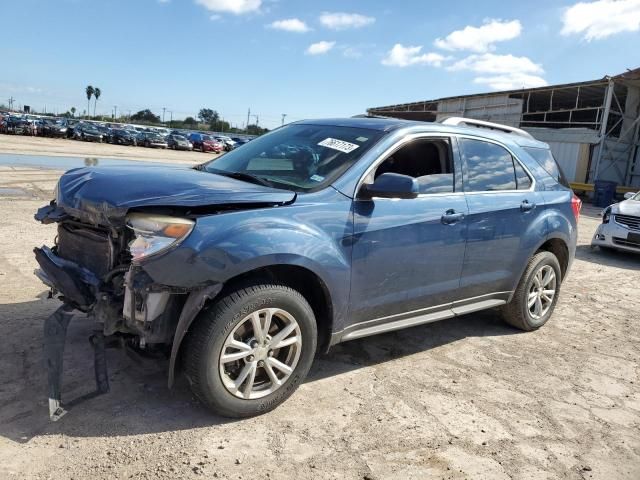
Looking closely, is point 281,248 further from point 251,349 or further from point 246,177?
point 246,177

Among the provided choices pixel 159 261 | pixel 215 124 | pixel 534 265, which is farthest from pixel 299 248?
pixel 215 124

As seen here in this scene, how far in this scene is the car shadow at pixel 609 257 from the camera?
31.1ft

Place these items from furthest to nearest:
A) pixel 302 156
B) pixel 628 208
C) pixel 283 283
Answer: pixel 628 208 → pixel 302 156 → pixel 283 283

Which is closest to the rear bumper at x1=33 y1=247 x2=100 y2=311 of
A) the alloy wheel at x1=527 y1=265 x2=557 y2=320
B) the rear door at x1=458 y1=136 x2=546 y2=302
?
the rear door at x1=458 y1=136 x2=546 y2=302

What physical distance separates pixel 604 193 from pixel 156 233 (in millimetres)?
23382

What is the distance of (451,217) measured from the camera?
13.4ft

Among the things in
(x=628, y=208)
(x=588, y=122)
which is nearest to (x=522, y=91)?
(x=588, y=122)

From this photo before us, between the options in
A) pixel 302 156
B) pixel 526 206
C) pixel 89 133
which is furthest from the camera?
pixel 89 133

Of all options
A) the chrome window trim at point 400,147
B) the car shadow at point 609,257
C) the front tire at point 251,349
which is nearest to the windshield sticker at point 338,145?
the chrome window trim at point 400,147

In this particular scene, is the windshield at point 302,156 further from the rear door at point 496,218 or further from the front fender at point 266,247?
the rear door at point 496,218

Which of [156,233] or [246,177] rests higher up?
[246,177]

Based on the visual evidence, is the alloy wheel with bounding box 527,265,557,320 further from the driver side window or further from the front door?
the driver side window

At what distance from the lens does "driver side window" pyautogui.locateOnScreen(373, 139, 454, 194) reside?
4.09 meters

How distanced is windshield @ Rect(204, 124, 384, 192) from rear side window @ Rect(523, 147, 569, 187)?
204cm
